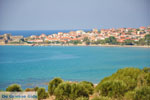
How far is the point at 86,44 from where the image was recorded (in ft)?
101

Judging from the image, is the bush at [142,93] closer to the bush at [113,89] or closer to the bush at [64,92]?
the bush at [113,89]

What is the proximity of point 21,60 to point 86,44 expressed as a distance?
12.1 metres

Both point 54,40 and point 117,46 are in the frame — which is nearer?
point 117,46

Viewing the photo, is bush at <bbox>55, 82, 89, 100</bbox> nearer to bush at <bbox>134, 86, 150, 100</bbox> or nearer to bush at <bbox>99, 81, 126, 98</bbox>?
bush at <bbox>99, 81, 126, 98</bbox>

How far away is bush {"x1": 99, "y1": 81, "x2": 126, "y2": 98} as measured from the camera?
3.74 m

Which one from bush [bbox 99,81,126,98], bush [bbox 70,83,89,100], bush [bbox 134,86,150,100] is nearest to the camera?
bush [bbox 134,86,150,100]

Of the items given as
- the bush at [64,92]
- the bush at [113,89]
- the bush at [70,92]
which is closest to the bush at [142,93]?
the bush at [113,89]

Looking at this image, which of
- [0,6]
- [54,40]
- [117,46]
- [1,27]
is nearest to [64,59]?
[117,46]

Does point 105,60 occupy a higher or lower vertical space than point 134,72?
lower

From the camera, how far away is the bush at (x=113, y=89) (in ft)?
12.3

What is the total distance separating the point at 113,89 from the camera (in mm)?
3754

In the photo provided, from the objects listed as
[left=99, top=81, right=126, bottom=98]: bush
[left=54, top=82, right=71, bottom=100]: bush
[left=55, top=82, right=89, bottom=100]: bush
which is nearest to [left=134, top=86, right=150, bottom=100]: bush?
[left=99, top=81, right=126, bottom=98]: bush

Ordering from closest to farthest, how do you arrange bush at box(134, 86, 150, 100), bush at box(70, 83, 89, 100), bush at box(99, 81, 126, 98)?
bush at box(134, 86, 150, 100), bush at box(70, 83, 89, 100), bush at box(99, 81, 126, 98)

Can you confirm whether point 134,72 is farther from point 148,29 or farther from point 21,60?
point 148,29
